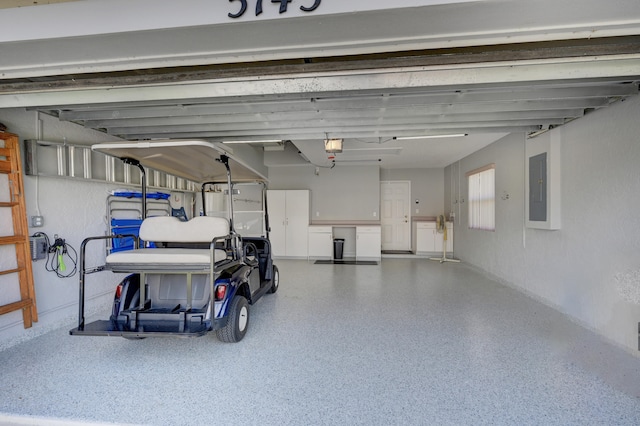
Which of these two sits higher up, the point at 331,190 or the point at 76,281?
the point at 331,190

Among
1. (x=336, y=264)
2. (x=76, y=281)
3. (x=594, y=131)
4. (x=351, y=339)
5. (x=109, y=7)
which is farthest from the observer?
(x=336, y=264)

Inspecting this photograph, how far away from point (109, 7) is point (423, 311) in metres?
4.14

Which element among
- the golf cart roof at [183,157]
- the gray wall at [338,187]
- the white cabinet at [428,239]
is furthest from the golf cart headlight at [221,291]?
the white cabinet at [428,239]

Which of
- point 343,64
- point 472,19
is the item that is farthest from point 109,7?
point 472,19

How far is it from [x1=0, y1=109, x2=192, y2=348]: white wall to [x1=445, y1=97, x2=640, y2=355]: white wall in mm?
5797

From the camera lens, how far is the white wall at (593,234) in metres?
2.80

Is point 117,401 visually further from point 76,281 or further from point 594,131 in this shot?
point 594,131

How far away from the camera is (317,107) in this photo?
313 cm

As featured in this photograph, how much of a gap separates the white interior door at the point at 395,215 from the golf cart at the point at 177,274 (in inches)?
249

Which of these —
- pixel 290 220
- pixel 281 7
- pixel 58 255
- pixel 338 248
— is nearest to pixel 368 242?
pixel 338 248

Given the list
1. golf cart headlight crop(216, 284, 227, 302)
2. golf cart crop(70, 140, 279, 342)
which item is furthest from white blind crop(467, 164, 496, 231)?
golf cart headlight crop(216, 284, 227, 302)

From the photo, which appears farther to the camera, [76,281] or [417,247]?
[417,247]

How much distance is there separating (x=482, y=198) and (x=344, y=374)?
17.3 feet

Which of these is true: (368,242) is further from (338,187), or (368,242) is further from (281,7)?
(281,7)
